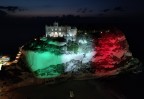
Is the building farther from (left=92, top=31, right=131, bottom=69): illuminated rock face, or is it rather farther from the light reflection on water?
the light reflection on water

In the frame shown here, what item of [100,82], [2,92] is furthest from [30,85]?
[100,82]

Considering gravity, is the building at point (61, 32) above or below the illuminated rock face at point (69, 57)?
above

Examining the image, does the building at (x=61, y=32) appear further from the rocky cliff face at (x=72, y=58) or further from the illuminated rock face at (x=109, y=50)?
the illuminated rock face at (x=109, y=50)

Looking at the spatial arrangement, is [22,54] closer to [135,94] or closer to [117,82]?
[117,82]

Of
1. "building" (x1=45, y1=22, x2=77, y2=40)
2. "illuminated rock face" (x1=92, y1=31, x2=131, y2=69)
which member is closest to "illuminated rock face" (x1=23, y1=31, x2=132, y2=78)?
"illuminated rock face" (x1=92, y1=31, x2=131, y2=69)

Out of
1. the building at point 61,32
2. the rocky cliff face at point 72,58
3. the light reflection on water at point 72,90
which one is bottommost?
Answer: the light reflection on water at point 72,90

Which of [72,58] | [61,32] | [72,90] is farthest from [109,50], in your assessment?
[72,90]

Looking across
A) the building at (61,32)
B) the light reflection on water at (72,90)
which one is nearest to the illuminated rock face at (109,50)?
the building at (61,32)
